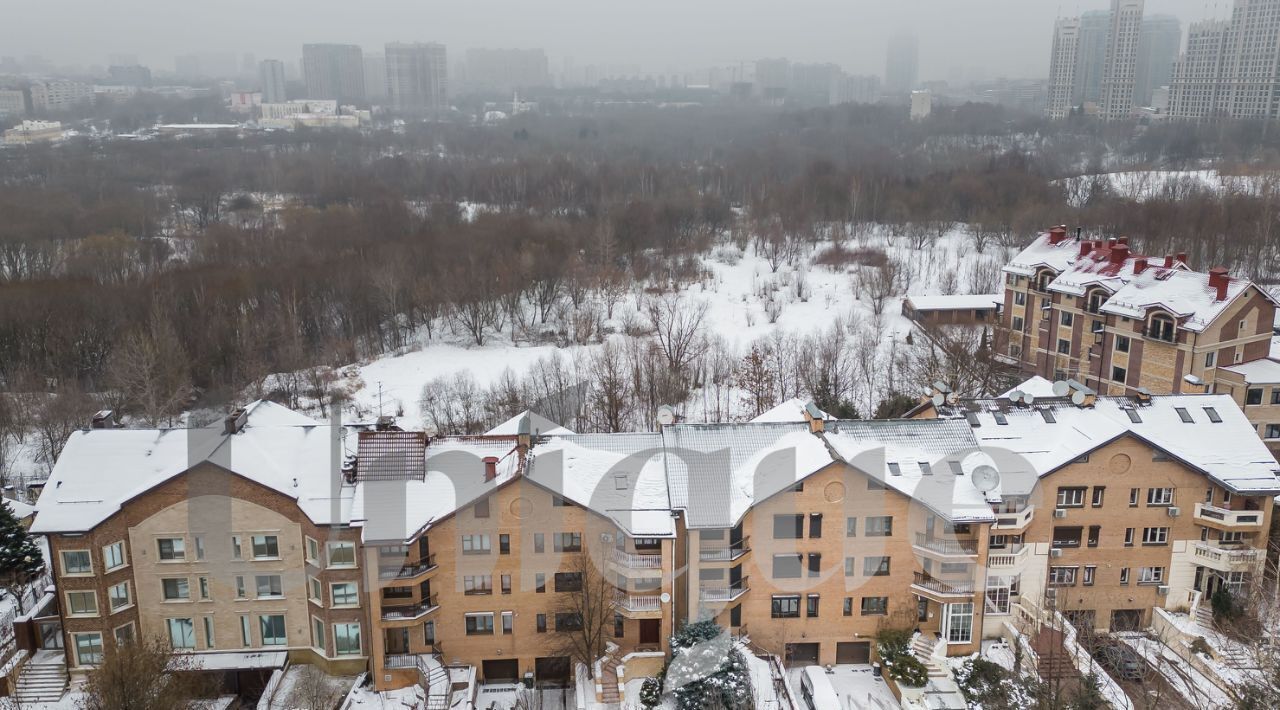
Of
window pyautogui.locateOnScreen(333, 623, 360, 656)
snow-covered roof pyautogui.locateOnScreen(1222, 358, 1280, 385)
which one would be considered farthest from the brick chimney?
window pyautogui.locateOnScreen(333, 623, 360, 656)

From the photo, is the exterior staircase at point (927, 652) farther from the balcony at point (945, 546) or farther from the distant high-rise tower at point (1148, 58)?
the distant high-rise tower at point (1148, 58)

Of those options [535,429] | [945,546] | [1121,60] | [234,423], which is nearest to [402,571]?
[234,423]

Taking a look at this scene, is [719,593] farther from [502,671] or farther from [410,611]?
[410,611]

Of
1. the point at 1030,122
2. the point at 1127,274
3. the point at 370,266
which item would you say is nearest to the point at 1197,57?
the point at 1030,122

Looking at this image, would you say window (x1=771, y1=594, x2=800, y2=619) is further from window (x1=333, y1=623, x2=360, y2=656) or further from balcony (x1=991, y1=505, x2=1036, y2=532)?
window (x1=333, y1=623, x2=360, y2=656)

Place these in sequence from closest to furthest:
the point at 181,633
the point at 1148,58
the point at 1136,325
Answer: the point at 181,633
the point at 1136,325
the point at 1148,58

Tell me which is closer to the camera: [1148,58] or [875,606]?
[875,606]
